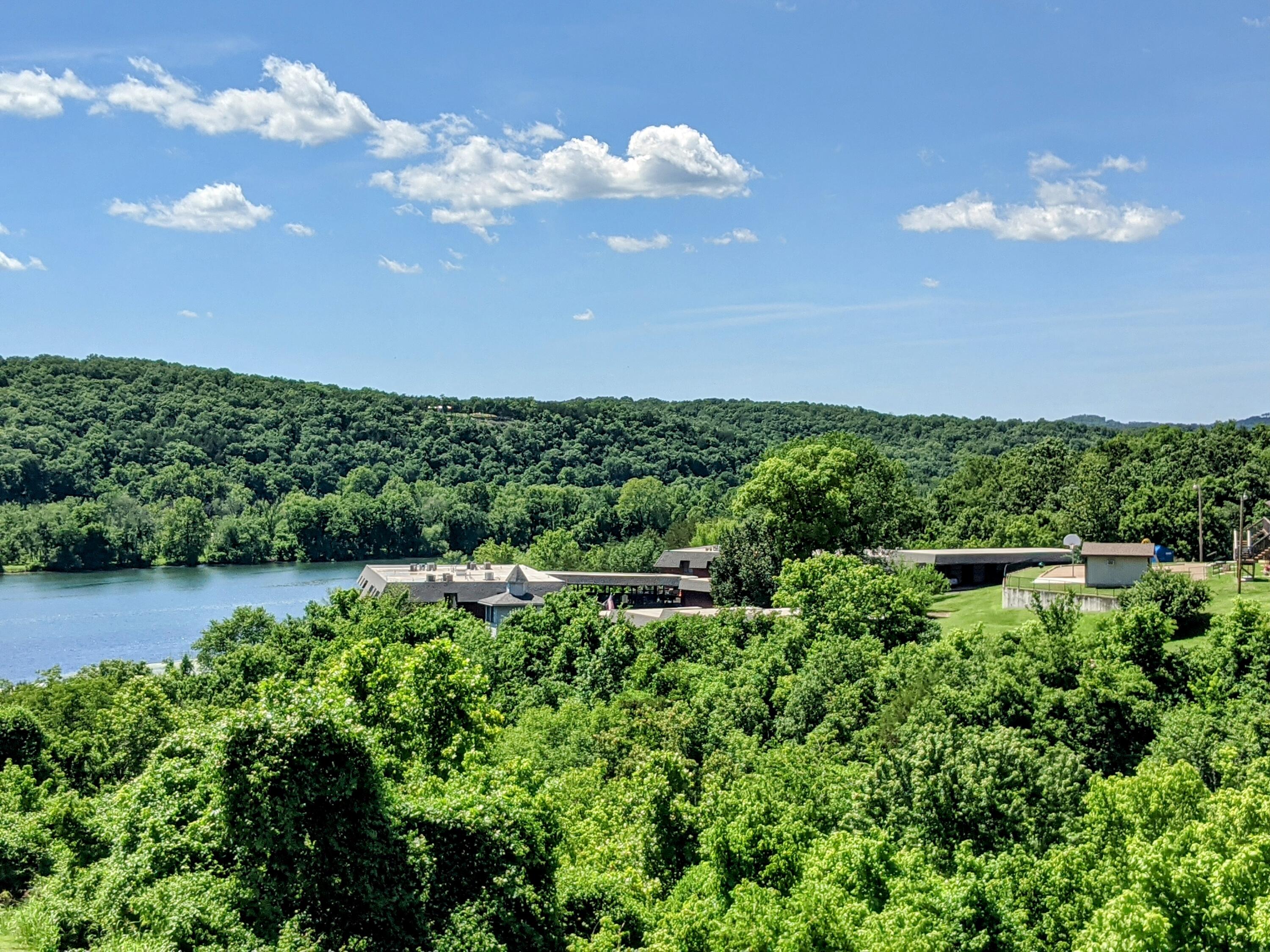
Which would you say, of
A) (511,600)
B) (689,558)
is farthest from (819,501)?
(689,558)

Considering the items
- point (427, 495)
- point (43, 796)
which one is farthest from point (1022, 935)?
point (427, 495)

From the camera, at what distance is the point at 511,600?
210 feet

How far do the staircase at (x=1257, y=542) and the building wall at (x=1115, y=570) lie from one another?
3.33 m

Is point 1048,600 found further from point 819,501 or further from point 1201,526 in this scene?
point 819,501

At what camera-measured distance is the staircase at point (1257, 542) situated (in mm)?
46328

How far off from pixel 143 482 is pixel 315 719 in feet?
441

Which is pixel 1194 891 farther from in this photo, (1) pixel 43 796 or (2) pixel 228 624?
(2) pixel 228 624

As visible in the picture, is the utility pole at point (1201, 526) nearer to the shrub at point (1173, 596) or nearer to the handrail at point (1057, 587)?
the handrail at point (1057, 587)

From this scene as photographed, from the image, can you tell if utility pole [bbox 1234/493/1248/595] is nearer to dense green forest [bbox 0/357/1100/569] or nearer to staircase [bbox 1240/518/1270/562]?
staircase [bbox 1240/518/1270/562]

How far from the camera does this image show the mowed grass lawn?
3819cm

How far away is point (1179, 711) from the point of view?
93.5 ft

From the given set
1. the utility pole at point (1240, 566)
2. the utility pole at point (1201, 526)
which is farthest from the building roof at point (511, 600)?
the utility pole at point (1240, 566)

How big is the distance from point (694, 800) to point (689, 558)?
56072 mm

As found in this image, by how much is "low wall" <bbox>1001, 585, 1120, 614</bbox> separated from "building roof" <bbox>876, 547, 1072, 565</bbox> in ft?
47.5
